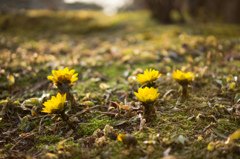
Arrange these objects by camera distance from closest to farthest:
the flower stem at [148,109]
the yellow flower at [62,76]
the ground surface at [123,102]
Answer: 1. the ground surface at [123,102]
2. the flower stem at [148,109]
3. the yellow flower at [62,76]

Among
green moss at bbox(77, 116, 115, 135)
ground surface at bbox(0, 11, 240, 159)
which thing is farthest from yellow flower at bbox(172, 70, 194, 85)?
green moss at bbox(77, 116, 115, 135)

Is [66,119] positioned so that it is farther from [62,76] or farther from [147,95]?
[147,95]

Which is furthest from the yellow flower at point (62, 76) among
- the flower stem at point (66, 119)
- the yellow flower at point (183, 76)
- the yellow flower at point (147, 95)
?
the yellow flower at point (183, 76)

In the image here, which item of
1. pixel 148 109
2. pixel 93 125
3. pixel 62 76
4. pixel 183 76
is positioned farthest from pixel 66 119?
pixel 183 76

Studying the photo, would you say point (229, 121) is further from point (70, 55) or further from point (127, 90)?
point (70, 55)

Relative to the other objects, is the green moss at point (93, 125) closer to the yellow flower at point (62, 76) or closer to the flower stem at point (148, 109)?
the flower stem at point (148, 109)

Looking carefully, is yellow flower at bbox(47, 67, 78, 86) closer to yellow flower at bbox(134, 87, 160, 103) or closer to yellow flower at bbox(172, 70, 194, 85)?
yellow flower at bbox(134, 87, 160, 103)

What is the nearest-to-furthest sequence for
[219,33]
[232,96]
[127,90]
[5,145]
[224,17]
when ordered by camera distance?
[5,145] → [232,96] → [127,90] → [219,33] → [224,17]

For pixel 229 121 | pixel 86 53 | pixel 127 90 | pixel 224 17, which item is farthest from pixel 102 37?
pixel 224 17
